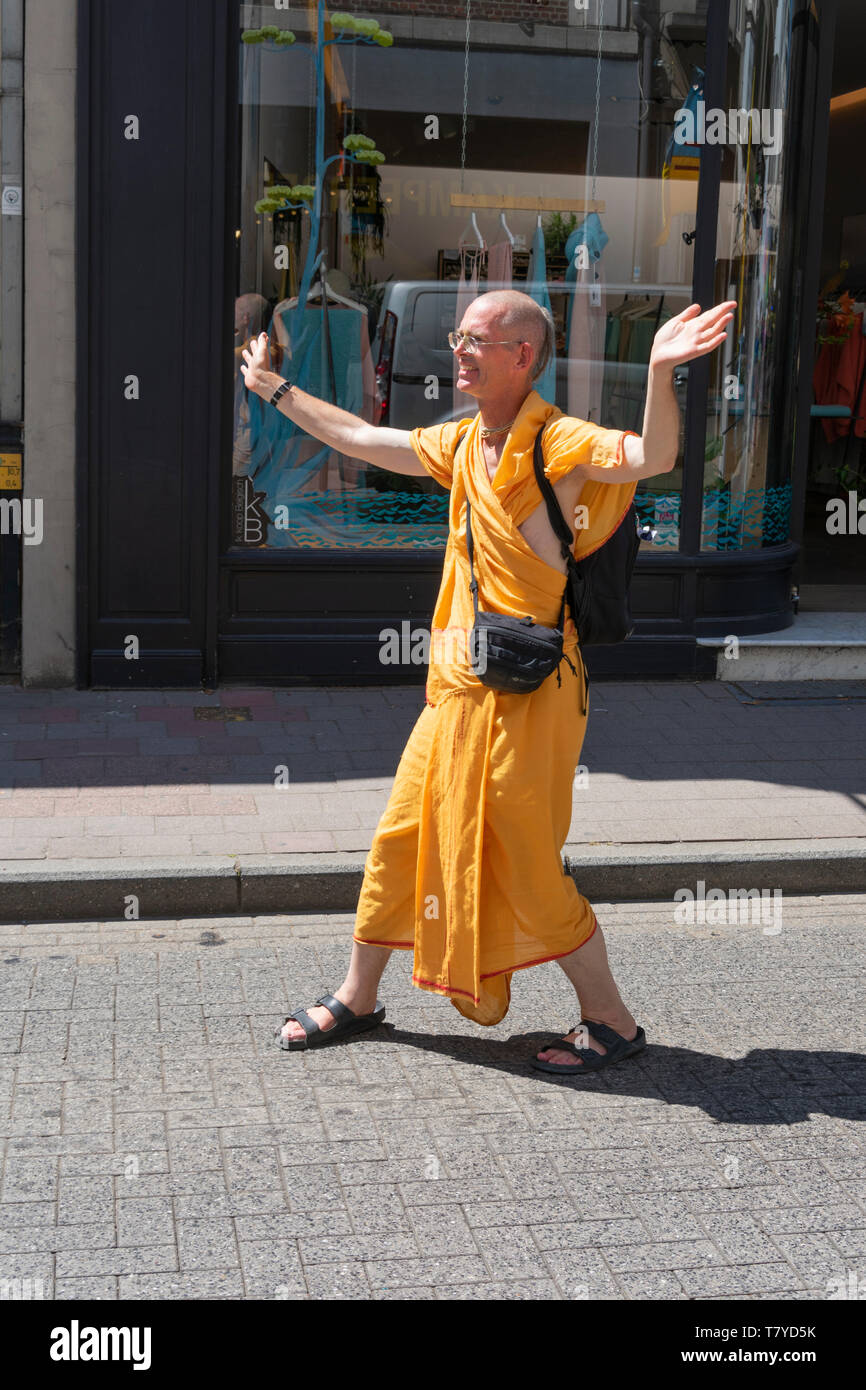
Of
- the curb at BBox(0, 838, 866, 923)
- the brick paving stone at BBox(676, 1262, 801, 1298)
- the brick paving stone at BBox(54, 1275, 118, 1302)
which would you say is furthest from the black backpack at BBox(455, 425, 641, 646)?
the brick paving stone at BBox(54, 1275, 118, 1302)

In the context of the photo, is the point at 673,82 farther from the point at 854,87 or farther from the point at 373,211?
the point at 854,87

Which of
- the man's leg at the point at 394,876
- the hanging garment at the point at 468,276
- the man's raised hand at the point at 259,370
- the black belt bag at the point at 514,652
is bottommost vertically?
the man's leg at the point at 394,876

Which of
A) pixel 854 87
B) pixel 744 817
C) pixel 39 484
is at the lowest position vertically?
pixel 744 817

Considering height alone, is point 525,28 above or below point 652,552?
above

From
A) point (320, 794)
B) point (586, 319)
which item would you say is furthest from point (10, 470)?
point (586, 319)

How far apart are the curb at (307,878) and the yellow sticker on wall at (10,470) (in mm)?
3064

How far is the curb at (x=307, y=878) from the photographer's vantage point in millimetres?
5777

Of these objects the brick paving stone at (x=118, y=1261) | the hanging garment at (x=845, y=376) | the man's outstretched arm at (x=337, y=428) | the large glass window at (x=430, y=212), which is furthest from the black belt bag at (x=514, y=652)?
the hanging garment at (x=845, y=376)

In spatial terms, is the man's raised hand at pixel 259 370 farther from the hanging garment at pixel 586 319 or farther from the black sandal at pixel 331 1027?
the hanging garment at pixel 586 319

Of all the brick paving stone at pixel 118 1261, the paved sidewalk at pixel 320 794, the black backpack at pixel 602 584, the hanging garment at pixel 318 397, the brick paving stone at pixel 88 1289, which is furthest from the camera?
the hanging garment at pixel 318 397

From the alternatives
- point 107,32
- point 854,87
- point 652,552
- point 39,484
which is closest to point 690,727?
point 652,552

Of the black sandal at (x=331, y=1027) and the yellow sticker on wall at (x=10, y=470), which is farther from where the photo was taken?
the yellow sticker on wall at (x=10, y=470)

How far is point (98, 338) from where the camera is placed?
8.19m

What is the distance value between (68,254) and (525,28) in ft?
8.96
